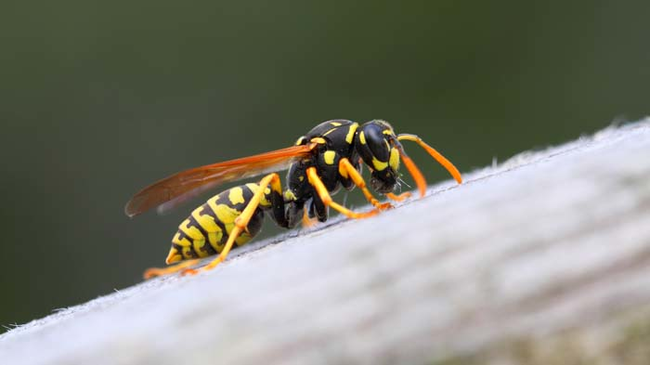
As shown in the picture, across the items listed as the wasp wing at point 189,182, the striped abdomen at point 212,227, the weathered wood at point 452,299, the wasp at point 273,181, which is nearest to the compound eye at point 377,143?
the wasp at point 273,181

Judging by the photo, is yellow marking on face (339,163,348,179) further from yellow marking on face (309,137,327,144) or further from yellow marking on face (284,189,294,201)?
yellow marking on face (284,189,294,201)

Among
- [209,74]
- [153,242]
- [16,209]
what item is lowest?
[153,242]

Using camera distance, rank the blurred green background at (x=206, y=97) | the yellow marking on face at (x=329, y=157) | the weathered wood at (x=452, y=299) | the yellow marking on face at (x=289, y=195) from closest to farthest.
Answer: the weathered wood at (x=452, y=299) → the yellow marking on face at (x=329, y=157) → the yellow marking on face at (x=289, y=195) → the blurred green background at (x=206, y=97)

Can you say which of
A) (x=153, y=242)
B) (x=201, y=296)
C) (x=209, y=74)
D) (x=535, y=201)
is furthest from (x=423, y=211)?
(x=209, y=74)

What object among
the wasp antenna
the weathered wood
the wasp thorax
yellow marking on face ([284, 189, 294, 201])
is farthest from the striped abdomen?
the weathered wood

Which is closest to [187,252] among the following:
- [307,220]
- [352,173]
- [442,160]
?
[307,220]

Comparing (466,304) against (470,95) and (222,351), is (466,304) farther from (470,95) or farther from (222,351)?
(470,95)

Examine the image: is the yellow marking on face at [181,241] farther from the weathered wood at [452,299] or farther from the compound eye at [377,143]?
the weathered wood at [452,299]
